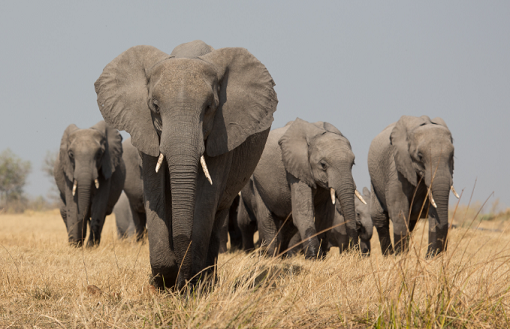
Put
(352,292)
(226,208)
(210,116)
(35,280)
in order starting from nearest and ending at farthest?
(352,292), (210,116), (35,280), (226,208)

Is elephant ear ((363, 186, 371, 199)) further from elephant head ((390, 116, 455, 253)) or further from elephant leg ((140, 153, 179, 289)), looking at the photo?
elephant leg ((140, 153, 179, 289))

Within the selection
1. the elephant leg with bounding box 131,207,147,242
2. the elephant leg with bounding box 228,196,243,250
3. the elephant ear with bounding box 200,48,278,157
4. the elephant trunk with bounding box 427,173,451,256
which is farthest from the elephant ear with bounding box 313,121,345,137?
the elephant leg with bounding box 131,207,147,242

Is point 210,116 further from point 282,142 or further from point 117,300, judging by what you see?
point 282,142

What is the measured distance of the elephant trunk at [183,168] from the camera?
13.9 feet

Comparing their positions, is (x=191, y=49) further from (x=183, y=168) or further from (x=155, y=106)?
(x=183, y=168)

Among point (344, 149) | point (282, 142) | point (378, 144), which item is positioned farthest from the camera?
point (378, 144)

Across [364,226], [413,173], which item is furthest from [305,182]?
[364,226]

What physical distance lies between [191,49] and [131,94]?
711 mm

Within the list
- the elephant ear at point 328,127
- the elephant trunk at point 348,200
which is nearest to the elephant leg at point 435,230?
the elephant trunk at point 348,200

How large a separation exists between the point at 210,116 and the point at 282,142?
16.7ft

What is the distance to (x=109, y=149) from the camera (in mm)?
10953

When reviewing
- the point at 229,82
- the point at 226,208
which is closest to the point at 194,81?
the point at 229,82

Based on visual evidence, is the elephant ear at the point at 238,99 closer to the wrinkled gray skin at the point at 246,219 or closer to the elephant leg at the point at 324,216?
the elephant leg at the point at 324,216

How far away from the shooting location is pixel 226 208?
6055mm
